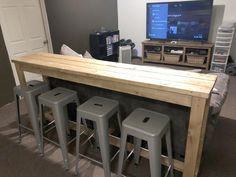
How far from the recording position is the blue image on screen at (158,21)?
444 cm

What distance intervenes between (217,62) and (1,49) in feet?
13.3

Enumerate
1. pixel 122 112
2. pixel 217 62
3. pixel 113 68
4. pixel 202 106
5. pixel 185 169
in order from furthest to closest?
pixel 217 62
pixel 122 112
pixel 113 68
pixel 185 169
pixel 202 106

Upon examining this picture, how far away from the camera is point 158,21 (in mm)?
4570

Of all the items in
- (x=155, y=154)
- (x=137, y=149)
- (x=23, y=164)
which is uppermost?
(x=155, y=154)

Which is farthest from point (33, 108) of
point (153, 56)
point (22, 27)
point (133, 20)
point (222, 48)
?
point (133, 20)

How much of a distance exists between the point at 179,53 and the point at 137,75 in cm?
335

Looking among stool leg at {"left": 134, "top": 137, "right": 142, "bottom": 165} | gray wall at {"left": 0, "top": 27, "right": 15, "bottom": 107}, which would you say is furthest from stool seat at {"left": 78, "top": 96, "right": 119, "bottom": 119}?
gray wall at {"left": 0, "top": 27, "right": 15, "bottom": 107}

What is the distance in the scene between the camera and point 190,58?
436 centimetres

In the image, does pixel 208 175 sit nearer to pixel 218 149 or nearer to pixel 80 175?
pixel 218 149

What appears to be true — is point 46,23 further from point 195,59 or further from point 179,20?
point 195,59

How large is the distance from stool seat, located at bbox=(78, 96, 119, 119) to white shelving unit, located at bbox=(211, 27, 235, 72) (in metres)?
3.29

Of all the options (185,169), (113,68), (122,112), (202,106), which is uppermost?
(113,68)

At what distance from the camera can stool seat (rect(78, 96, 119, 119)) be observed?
1470 mm

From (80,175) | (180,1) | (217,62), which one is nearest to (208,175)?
(80,175)
